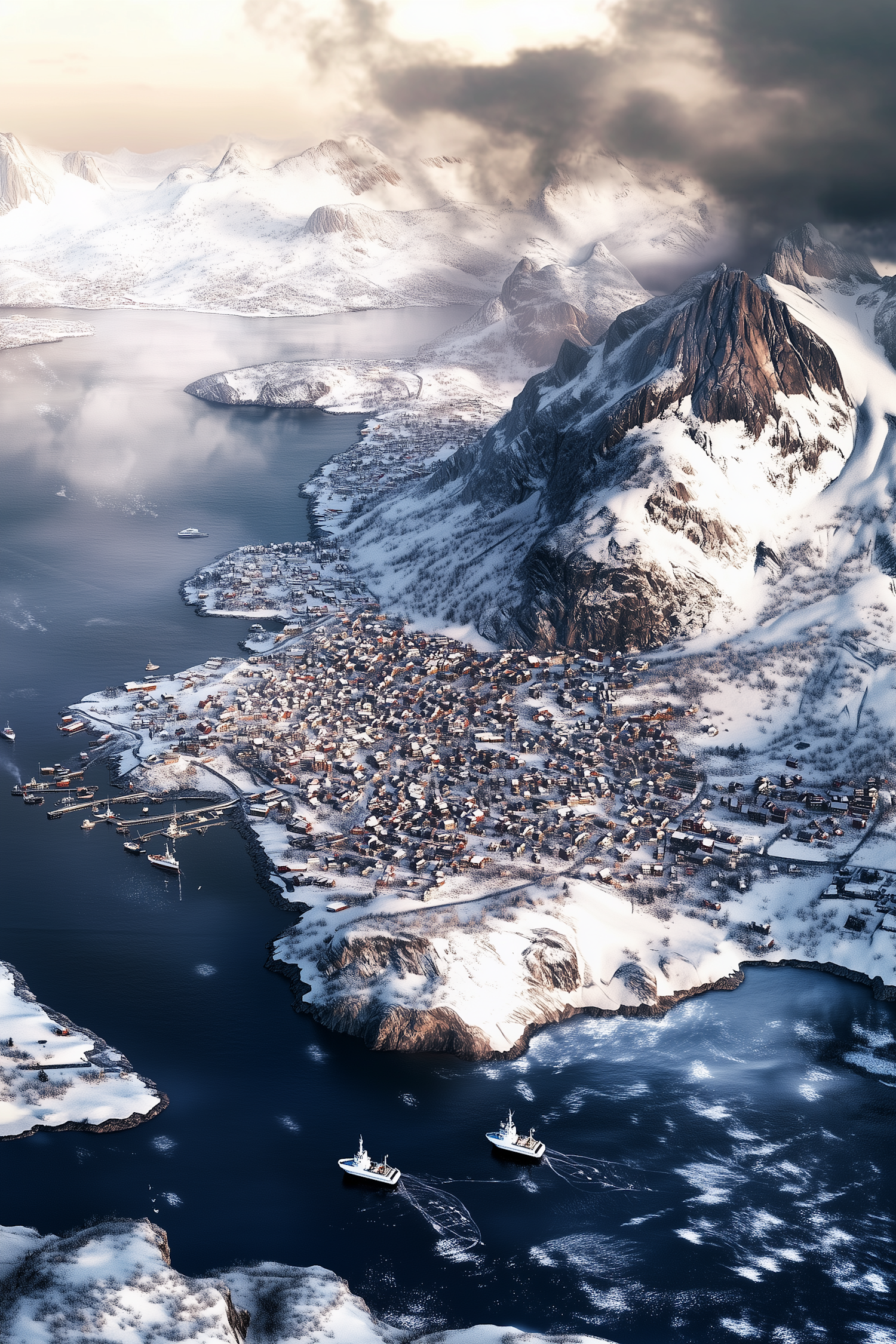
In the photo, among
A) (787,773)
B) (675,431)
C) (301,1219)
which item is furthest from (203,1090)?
(675,431)

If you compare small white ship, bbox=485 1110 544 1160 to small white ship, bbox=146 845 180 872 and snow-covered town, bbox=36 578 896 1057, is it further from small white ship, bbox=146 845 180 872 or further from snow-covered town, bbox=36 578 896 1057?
small white ship, bbox=146 845 180 872

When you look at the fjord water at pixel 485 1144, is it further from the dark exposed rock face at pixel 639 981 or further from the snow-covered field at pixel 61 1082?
the dark exposed rock face at pixel 639 981

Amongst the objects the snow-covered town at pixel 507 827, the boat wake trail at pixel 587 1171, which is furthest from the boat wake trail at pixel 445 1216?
the snow-covered town at pixel 507 827

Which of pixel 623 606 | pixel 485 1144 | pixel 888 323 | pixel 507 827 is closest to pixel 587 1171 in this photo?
pixel 485 1144

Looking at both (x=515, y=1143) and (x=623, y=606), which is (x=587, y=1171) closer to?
(x=515, y=1143)

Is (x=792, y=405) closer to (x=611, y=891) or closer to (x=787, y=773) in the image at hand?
(x=787, y=773)

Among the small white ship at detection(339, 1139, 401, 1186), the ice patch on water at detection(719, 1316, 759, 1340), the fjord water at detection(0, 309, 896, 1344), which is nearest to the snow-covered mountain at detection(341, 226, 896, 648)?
the fjord water at detection(0, 309, 896, 1344)
